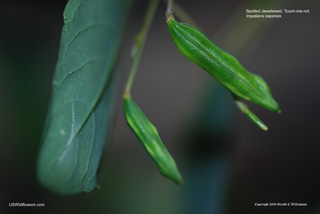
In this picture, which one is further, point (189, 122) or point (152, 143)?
point (189, 122)

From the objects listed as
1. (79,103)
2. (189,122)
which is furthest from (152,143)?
(189,122)

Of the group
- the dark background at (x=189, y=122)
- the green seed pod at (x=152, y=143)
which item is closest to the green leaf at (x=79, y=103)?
the green seed pod at (x=152, y=143)

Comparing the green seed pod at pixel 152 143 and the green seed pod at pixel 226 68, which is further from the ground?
the green seed pod at pixel 226 68

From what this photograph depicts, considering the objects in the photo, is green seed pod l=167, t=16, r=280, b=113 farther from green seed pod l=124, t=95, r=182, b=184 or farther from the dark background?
the dark background

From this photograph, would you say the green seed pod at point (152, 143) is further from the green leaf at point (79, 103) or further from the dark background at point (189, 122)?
the dark background at point (189, 122)

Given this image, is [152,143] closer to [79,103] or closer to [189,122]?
[79,103]

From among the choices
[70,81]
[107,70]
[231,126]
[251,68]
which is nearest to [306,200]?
[231,126]

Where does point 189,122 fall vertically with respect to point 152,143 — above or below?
above
